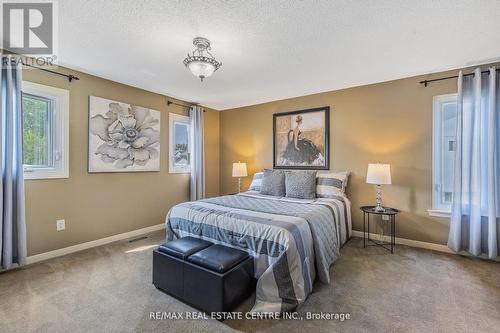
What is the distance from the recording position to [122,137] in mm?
3586

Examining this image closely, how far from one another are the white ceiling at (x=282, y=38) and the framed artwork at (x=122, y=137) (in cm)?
48

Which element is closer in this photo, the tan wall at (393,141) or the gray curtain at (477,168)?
Result: the gray curtain at (477,168)

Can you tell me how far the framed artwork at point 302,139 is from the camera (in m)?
3.99

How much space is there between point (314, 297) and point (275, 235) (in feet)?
2.21

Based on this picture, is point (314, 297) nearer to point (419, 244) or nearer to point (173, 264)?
point (173, 264)

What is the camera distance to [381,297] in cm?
205

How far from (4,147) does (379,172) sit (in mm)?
4346

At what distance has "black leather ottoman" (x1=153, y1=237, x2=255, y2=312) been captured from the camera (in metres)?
1.76

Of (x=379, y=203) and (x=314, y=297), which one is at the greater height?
(x=379, y=203)

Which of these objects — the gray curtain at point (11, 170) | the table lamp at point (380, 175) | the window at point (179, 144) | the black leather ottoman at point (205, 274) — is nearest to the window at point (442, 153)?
the table lamp at point (380, 175)

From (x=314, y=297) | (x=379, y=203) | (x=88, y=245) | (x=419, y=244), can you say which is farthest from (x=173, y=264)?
(x=419, y=244)

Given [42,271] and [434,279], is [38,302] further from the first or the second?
[434,279]

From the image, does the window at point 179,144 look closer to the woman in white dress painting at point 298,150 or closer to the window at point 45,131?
the window at point 45,131

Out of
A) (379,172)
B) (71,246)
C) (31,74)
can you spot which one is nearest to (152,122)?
(31,74)
